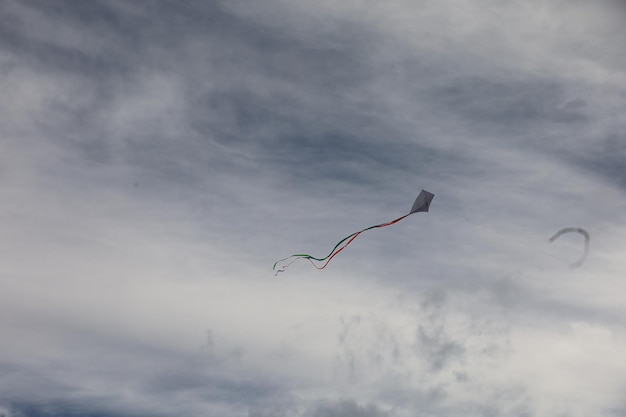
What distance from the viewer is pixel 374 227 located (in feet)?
267

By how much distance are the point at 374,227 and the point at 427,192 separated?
415 inches

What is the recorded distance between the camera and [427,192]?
8112 centimetres
